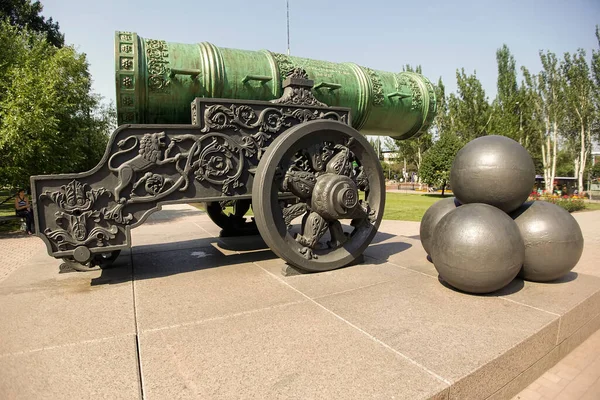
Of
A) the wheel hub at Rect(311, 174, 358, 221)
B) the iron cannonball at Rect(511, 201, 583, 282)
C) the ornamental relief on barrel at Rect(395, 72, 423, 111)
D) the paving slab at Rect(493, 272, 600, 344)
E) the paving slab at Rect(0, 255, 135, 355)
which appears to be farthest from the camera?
the ornamental relief on barrel at Rect(395, 72, 423, 111)

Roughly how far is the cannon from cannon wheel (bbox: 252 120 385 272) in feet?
0.04

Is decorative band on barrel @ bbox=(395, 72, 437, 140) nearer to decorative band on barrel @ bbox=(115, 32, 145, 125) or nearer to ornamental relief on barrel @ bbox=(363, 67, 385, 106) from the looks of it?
ornamental relief on barrel @ bbox=(363, 67, 385, 106)

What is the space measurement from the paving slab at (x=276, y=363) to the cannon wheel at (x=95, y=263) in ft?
6.87

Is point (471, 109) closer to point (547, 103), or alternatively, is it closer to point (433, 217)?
point (547, 103)

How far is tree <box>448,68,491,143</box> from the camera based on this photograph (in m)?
28.7

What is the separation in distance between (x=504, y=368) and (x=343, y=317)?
1.12 meters

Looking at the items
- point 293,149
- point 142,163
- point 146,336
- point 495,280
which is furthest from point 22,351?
point 495,280

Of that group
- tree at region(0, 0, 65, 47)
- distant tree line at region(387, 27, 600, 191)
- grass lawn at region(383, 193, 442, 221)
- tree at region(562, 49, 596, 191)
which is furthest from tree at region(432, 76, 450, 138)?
tree at region(0, 0, 65, 47)

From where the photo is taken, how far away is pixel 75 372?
7.15 ft

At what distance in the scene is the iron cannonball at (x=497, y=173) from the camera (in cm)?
373

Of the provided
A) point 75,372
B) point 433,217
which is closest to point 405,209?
point 433,217

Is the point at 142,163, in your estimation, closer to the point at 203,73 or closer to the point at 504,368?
the point at 203,73

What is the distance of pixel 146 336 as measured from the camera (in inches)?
105

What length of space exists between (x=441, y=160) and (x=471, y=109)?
14.7 ft
